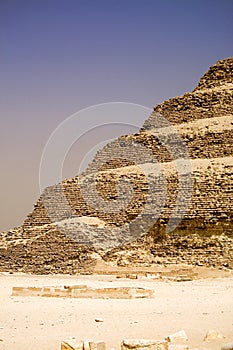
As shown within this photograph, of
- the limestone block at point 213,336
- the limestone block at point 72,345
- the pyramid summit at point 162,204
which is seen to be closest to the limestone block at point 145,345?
the limestone block at point 72,345

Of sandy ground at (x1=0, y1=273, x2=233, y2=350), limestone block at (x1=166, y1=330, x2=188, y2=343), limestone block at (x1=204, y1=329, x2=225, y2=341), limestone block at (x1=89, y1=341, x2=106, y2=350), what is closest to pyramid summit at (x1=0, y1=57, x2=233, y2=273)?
sandy ground at (x1=0, y1=273, x2=233, y2=350)

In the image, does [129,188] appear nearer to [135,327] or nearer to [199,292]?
[199,292]

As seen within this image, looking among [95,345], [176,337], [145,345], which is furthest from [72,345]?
[176,337]

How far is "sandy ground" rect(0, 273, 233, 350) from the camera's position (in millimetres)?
10750

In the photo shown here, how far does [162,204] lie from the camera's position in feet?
102

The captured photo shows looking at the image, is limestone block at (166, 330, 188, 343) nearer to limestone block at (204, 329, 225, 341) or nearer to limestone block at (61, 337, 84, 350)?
limestone block at (204, 329, 225, 341)

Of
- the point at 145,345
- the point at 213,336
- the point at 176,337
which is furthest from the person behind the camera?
the point at 213,336

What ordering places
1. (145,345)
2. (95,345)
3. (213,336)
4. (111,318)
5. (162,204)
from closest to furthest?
(95,345)
(145,345)
(213,336)
(111,318)
(162,204)

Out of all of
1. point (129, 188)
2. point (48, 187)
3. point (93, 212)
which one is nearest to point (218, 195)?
point (129, 188)

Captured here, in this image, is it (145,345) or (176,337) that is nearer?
(145,345)

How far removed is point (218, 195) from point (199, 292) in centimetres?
1136

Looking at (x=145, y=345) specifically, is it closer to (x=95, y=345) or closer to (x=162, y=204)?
(x=95, y=345)

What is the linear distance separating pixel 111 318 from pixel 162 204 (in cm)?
1823

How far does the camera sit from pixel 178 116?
42188 millimetres
